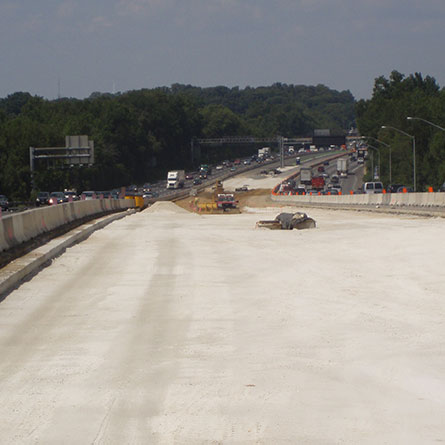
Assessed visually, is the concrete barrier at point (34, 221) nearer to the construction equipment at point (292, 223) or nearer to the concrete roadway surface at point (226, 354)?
the concrete roadway surface at point (226, 354)

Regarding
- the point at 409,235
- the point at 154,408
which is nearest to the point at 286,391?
the point at 154,408

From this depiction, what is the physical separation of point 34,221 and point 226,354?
16.2 m

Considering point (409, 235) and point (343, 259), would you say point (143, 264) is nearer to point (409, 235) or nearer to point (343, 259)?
point (343, 259)

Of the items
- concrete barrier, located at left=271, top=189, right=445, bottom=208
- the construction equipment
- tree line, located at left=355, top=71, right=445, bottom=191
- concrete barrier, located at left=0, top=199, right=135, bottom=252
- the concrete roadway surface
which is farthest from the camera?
tree line, located at left=355, top=71, right=445, bottom=191

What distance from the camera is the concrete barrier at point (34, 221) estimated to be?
20.0 metres

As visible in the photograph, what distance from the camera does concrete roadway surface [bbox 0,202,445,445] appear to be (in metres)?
7.01

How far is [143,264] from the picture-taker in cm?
1908

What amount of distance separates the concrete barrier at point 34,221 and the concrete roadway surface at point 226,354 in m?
2.15

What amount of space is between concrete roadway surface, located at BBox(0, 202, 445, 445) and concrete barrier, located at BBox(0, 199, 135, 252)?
2.15 meters

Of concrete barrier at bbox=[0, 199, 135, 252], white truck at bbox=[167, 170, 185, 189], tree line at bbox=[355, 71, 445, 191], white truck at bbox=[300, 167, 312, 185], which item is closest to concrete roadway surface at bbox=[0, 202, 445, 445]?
concrete barrier at bbox=[0, 199, 135, 252]

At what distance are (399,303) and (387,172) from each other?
4930 inches

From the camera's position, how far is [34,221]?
24.9m

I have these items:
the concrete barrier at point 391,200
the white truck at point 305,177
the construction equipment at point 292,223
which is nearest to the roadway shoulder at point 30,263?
the construction equipment at point 292,223

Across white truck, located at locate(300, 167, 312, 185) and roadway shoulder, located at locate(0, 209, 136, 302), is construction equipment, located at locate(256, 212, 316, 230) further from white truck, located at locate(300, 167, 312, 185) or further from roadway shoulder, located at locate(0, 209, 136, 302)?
white truck, located at locate(300, 167, 312, 185)
